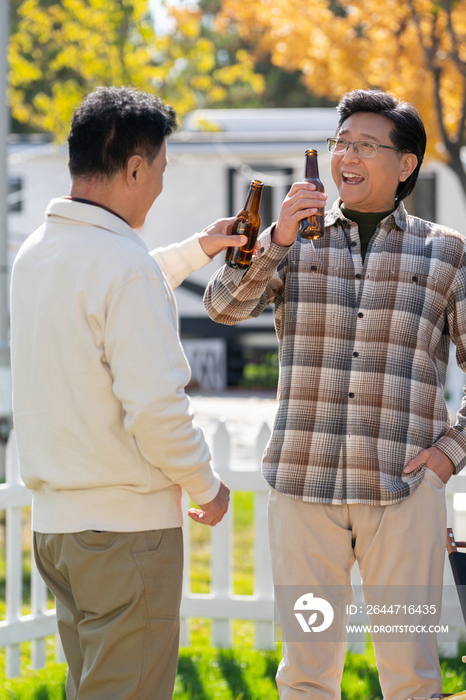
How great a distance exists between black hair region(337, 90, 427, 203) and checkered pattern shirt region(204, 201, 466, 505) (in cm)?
24

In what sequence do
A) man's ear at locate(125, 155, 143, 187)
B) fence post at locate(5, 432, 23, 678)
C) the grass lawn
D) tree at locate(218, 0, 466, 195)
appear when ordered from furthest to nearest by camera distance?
tree at locate(218, 0, 466, 195), fence post at locate(5, 432, 23, 678), the grass lawn, man's ear at locate(125, 155, 143, 187)

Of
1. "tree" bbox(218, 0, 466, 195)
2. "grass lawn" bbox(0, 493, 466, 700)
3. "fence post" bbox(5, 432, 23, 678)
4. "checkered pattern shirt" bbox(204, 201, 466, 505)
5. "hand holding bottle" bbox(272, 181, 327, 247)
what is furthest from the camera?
"tree" bbox(218, 0, 466, 195)

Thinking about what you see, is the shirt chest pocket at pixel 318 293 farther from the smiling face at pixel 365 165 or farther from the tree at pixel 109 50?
the tree at pixel 109 50

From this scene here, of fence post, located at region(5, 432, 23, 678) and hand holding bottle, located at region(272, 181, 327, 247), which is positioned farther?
fence post, located at region(5, 432, 23, 678)

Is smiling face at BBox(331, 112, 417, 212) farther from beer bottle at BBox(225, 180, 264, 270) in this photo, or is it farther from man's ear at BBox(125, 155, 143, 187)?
man's ear at BBox(125, 155, 143, 187)

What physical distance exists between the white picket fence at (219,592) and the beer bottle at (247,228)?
5.23ft

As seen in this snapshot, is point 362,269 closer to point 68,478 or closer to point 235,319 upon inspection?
point 235,319

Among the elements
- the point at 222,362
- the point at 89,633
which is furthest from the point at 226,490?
the point at 222,362

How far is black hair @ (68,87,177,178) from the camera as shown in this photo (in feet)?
6.83

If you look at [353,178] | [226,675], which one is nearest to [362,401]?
[353,178]

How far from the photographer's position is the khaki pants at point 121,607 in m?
2.05

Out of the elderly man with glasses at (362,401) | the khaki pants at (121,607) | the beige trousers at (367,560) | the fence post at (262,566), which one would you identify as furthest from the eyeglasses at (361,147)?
the fence post at (262,566)

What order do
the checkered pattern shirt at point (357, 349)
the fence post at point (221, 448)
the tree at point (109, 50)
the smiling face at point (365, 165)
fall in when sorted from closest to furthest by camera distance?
the checkered pattern shirt at point (357, 349) → the smiling face at point (365, 165) → the fence post at point (221, 448) → the tree at point (109, 50)

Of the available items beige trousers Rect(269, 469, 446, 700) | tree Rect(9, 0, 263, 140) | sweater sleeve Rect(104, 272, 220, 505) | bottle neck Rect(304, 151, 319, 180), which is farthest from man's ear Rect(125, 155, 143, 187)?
tree Rect(9, 0, 263, 140)
